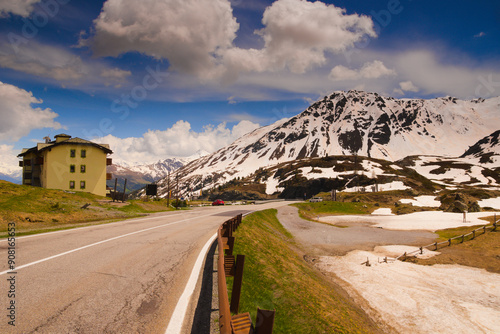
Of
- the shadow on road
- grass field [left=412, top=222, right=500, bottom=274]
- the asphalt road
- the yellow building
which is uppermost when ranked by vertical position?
the yellow building

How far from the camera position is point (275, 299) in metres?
8.25

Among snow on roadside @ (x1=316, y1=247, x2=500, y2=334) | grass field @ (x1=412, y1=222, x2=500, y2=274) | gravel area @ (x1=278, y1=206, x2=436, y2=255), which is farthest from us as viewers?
gravel area @ (x1=278, y1=206, x2=436, y2=255)

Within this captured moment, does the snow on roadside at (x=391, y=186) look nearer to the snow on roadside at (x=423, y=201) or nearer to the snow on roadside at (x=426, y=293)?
the snow on roadside at (x=423, y=201)

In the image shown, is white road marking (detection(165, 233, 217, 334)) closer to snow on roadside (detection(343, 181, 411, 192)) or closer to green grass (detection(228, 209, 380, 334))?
green grass (detection(228, 209, 380, 334))

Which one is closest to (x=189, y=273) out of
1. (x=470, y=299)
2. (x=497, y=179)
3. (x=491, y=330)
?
(x=491, y=330)

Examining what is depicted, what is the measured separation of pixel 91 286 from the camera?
646cm

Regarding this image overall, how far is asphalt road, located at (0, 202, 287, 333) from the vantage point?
4.84 metres

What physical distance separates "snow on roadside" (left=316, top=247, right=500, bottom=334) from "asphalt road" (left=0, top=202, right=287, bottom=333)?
9.62 meters

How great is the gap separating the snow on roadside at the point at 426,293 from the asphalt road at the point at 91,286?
31.6 feet

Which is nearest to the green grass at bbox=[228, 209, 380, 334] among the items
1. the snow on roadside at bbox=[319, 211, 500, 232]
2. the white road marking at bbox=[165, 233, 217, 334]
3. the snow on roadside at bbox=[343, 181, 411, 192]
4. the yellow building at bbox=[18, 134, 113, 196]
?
the white road marking at bbox=[165, 233, 217, 334]

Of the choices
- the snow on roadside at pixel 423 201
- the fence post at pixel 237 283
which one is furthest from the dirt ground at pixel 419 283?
the snow on roadside at pixel 423 201

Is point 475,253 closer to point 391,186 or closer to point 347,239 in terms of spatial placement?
point 347,239

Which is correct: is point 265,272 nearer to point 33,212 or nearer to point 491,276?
point 491,276

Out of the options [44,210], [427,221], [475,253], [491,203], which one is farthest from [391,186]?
[44,210]
